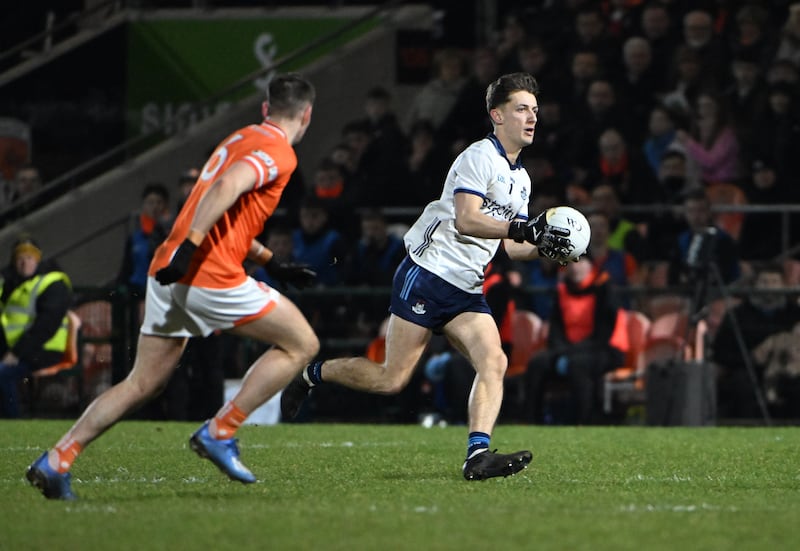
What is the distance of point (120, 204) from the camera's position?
63.2ft

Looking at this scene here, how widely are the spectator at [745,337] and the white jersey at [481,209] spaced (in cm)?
610

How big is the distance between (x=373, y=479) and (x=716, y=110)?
9.15 meters

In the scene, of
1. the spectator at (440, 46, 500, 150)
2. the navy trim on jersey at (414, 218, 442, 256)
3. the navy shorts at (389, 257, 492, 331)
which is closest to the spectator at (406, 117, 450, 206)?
the spectator at (440, 46, 500, 150)

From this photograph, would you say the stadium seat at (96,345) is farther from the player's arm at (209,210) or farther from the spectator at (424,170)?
the player's arm at (209,210)

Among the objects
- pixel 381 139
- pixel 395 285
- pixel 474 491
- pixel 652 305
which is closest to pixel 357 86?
pixel 381 139

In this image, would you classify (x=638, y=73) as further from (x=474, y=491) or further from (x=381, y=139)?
(x=474, y=491)

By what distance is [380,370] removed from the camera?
943 centimetres

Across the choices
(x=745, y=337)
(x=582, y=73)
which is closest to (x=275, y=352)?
(x=745, y=337)

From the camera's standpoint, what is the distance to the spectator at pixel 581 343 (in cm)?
1479

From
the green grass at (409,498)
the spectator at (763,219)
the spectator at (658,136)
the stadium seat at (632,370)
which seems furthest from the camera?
the spectator at (658,136)

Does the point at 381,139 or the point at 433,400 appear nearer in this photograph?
the point at 433,400

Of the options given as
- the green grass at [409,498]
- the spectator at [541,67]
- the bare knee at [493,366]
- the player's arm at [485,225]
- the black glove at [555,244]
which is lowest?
the green grass at [409,498]

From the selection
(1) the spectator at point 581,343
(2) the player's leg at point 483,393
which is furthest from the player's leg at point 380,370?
(1) the spectator at point 581,343

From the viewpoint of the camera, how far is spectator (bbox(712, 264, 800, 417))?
48.4ft
